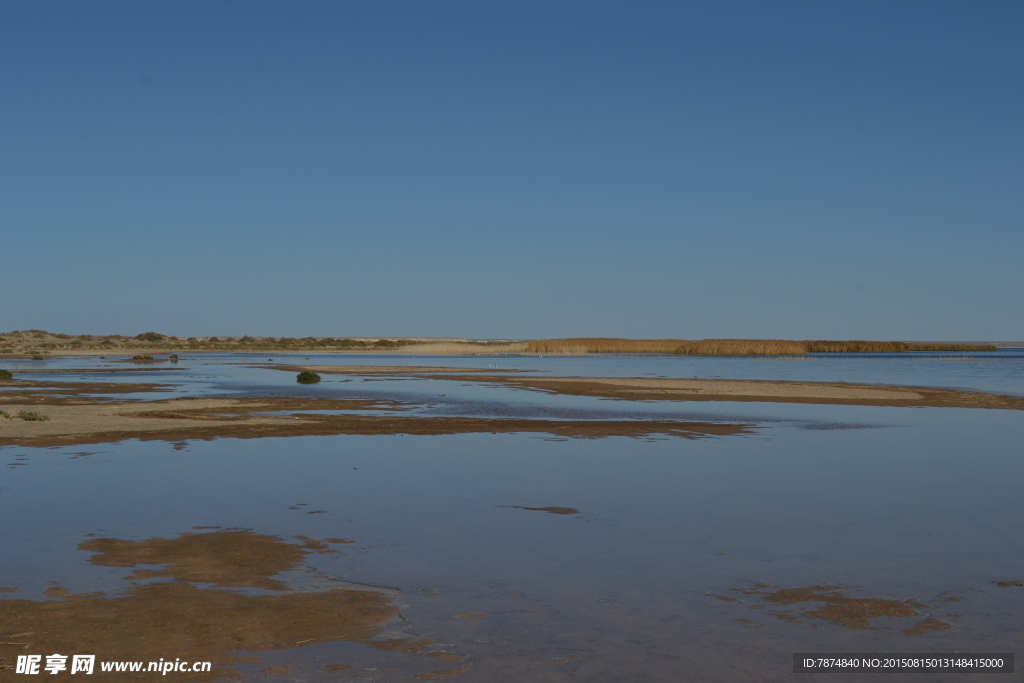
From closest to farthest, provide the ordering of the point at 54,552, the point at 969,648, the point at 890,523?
the point at 969,648 < the point at 54,552 < the point at 890,523

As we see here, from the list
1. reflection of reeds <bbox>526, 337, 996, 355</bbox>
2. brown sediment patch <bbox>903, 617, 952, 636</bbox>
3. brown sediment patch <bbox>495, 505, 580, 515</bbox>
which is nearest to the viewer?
brown sediment patch <bbox>903, 617, 952, 636</bbox>

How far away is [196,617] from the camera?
24.6ft

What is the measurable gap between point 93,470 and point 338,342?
507 ft

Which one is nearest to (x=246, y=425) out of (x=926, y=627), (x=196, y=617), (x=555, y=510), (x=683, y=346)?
(x=555, y=510)

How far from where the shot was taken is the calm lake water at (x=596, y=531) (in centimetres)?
706

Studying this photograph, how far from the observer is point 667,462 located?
1738 centimetres

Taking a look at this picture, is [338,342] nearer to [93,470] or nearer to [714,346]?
[714,346]

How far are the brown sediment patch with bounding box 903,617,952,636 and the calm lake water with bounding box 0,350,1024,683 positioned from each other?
0.26 ft

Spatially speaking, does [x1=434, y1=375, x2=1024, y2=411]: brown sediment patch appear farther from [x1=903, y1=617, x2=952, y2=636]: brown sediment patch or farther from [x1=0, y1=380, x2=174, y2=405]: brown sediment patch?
[x1=903, y1=617, x2=952, y2=636]: brown sediment patch

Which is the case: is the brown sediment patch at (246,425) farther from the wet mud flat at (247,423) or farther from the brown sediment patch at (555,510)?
the brown sediment patch at (555,510)

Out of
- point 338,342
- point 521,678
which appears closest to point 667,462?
point 521,678

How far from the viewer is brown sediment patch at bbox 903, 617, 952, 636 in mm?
7324

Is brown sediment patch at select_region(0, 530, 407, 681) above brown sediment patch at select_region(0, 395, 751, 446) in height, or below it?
below

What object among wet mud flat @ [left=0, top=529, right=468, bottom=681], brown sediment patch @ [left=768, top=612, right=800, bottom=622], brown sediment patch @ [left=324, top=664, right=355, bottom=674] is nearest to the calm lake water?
brown sediment patch @ [left=768, top=612, right=800, bottom=622]
